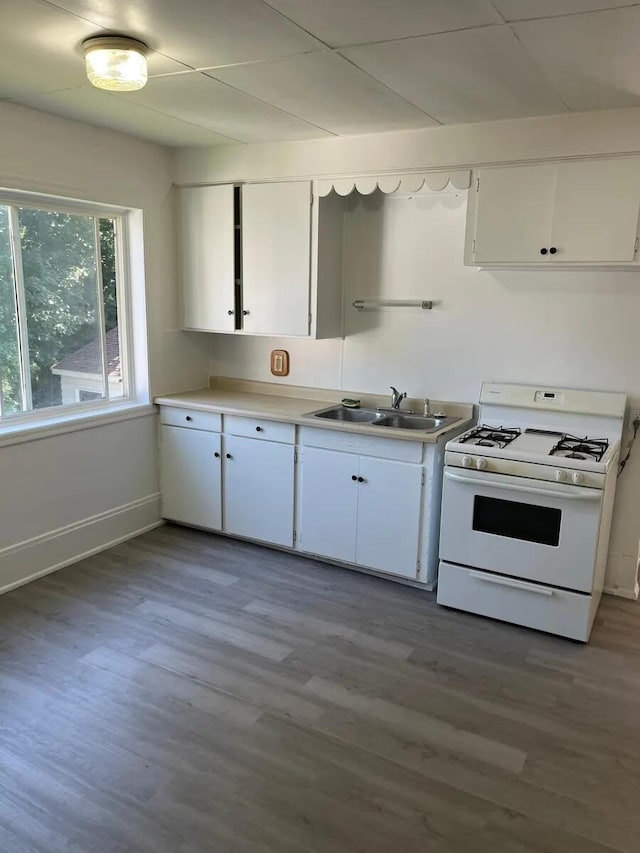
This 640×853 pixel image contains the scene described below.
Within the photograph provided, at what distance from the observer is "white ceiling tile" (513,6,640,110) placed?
194 cm

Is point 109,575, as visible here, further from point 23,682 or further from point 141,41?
point 141,41

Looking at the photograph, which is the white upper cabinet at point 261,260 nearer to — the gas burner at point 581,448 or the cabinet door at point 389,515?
the cabinet door at point 389,515

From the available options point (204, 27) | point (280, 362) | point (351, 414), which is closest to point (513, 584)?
point (351, 414)

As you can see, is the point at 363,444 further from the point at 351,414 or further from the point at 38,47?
the point at 38,47

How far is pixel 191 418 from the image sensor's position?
4000mm

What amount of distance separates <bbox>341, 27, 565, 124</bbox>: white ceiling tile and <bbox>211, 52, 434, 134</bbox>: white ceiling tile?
0.28 feet

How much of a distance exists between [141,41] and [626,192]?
2.09 metres

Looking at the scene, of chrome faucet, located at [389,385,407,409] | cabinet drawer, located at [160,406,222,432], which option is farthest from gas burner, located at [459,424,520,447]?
cabinet drawer, located at [160,406,222,432]

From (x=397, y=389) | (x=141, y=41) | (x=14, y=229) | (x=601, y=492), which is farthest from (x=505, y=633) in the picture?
(x=14, y=229)

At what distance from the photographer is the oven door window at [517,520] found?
114 inches

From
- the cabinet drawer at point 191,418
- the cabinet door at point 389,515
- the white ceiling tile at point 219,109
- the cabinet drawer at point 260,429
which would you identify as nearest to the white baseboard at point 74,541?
the cabinet drawer at point 191,418

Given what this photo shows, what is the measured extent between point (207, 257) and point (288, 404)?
1049 mm

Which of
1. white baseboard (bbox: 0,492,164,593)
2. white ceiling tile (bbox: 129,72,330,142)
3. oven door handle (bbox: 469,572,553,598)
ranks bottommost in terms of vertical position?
white baseboard (bbox: 0,492,164,593)

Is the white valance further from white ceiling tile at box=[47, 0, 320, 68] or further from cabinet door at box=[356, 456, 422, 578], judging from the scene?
cabinet door at box=[356, 456, 422, 578]
